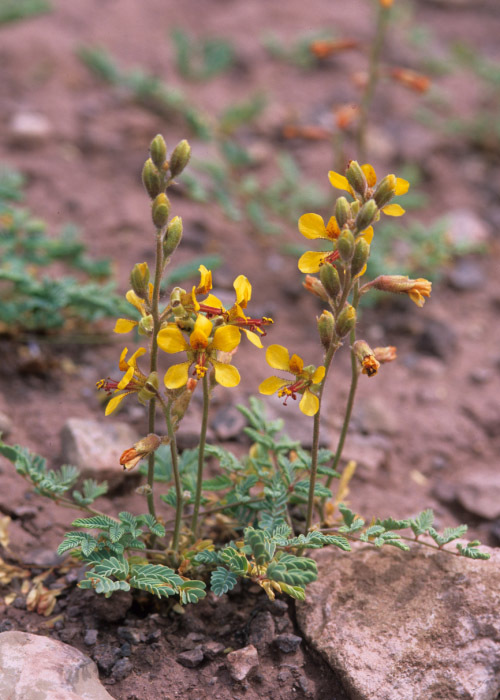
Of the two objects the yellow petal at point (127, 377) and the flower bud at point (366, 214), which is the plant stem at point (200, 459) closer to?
the yellow petal at point (127, 377)

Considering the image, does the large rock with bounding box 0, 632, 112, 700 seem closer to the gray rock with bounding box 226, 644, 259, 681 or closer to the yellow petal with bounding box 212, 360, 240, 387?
the gray rock with bounding box 226, 644, 259, 681

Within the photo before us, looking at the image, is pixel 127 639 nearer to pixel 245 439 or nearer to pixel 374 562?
pixel 374 562

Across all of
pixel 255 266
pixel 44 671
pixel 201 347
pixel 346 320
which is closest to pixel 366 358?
pixel 346 320

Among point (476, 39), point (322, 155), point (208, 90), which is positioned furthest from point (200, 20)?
point (476, 39)

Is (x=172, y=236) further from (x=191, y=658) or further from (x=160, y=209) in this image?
(x=191, y=658)

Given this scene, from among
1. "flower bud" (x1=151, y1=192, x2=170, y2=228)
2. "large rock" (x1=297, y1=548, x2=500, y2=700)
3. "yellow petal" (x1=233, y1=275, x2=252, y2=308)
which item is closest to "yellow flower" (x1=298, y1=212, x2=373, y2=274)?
"yellow petal" (x1=233, y1=275, x2=252, y2=308)

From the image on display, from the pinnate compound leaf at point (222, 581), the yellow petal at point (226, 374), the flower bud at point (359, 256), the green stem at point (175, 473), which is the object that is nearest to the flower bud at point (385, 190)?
the flower bud at point (359, 256)
